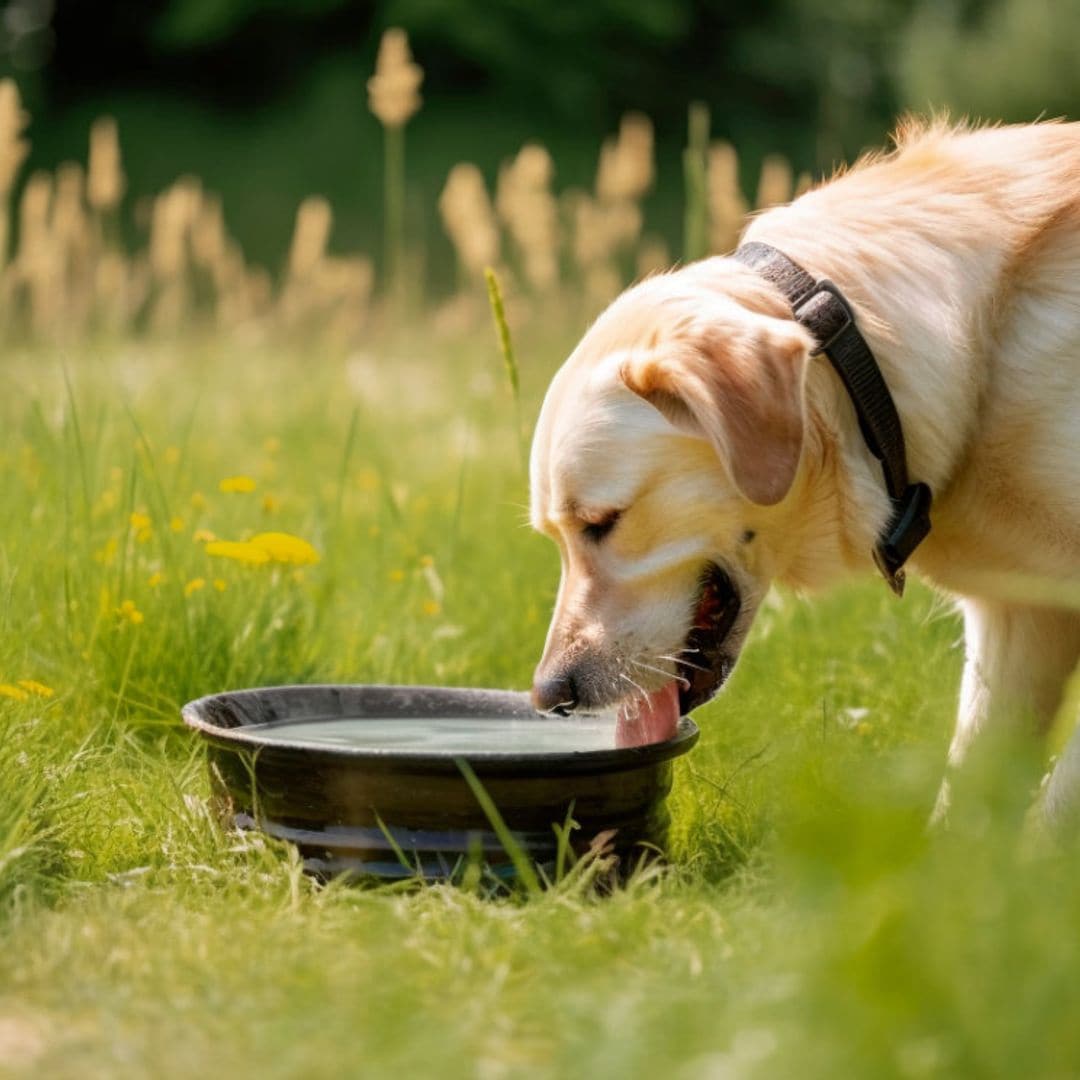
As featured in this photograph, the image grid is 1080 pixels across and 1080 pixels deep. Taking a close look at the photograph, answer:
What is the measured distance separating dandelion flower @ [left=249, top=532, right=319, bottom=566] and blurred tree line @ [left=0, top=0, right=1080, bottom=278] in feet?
63.4

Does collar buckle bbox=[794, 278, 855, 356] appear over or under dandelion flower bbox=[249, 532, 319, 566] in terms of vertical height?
over

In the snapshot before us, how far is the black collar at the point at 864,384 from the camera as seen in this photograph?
3.04m

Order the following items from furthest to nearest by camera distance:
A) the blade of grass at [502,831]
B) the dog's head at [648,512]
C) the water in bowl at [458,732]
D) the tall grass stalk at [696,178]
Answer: the tall grass stalk at [696,178] < the water in bowl at [458,732] < the dog's head at [648,512] < the blade of grass at [502,831]

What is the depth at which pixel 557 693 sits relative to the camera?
3.08 metres

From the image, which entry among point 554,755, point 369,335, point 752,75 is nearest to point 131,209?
point 752,75

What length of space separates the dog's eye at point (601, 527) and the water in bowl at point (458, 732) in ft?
1.43

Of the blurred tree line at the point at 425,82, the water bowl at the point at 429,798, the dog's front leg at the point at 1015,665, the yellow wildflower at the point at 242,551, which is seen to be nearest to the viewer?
the water bowl at the point at 429,798

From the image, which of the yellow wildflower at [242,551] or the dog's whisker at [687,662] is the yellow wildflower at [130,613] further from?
the dog's whisker at [687,662]

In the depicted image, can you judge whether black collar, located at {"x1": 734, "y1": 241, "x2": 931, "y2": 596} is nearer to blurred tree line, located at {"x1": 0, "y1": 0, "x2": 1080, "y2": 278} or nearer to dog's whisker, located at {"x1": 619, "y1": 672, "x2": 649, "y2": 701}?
dog's whisker, located at {"x1": 619, "y1": 672, "x2": 649, "y2": 701}

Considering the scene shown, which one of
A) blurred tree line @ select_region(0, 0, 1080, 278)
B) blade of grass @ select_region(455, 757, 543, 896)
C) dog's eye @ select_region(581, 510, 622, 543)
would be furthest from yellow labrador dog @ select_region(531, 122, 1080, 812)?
blurred tree line @ select_region(0, 0, 1080, 278)

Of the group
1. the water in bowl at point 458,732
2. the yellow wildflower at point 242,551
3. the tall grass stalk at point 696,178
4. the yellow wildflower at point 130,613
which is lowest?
the water in bowl at point 458,732

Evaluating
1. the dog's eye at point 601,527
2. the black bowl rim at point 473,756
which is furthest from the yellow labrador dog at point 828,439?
the black bowl rim at point 473,756

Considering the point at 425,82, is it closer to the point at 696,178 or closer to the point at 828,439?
the point at 696,178

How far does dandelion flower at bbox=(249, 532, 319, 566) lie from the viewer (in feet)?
12.5
